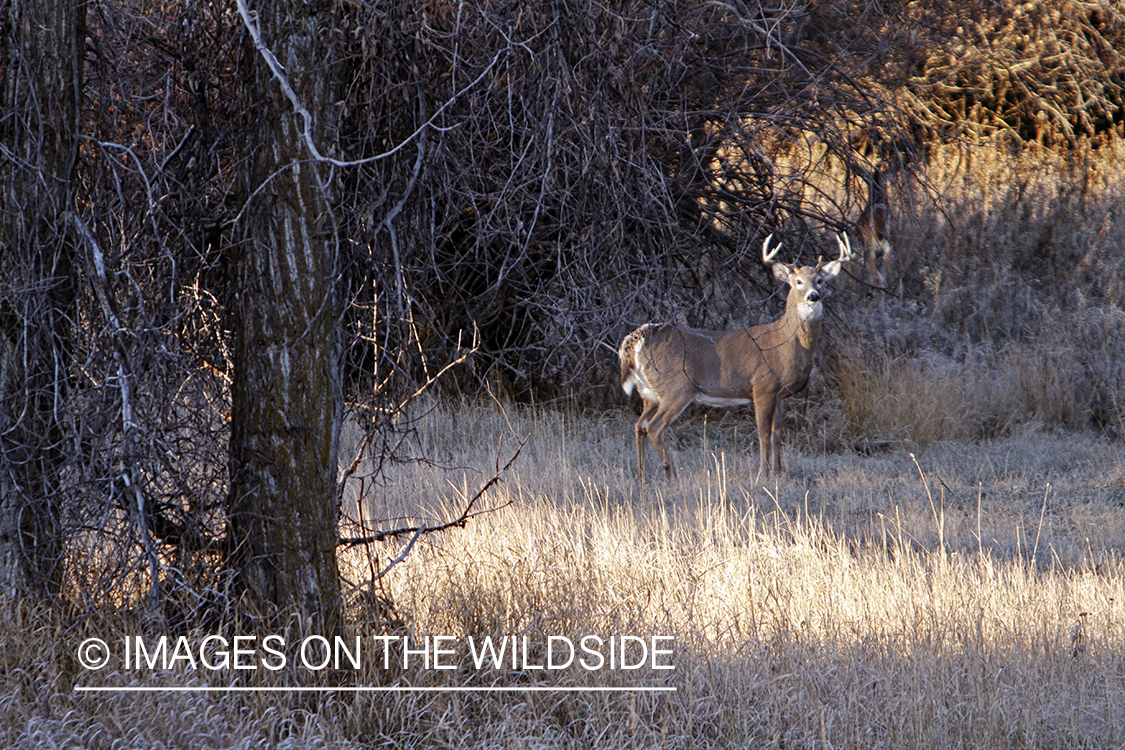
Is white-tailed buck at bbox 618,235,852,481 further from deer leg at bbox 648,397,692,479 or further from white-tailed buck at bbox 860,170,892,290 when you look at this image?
white-tailed buck at bbox 860,170,892,290

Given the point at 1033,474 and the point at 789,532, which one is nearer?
the point at 789,532

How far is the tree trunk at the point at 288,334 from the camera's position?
3.32 m

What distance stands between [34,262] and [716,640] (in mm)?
2785

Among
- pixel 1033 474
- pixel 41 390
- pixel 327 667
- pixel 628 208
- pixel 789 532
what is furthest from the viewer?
pixel 1033 474

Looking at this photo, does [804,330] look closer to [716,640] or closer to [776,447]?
[776,447]

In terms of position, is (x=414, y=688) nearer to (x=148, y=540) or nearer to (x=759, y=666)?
(x=148, y=540)

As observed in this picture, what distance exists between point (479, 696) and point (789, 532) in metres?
2.84

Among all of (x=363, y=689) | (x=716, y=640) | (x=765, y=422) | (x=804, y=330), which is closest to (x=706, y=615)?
(x=716, y=640)

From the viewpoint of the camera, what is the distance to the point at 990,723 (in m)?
3.57

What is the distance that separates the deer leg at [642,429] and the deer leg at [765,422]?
0.82m

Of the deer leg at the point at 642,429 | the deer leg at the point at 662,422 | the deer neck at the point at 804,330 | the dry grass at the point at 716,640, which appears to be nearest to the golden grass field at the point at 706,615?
the dry grass at the point at 716,640

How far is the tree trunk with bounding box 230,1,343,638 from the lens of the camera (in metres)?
3.32

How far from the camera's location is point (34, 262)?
3.38 m

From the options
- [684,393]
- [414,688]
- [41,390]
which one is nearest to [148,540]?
[41,390]
